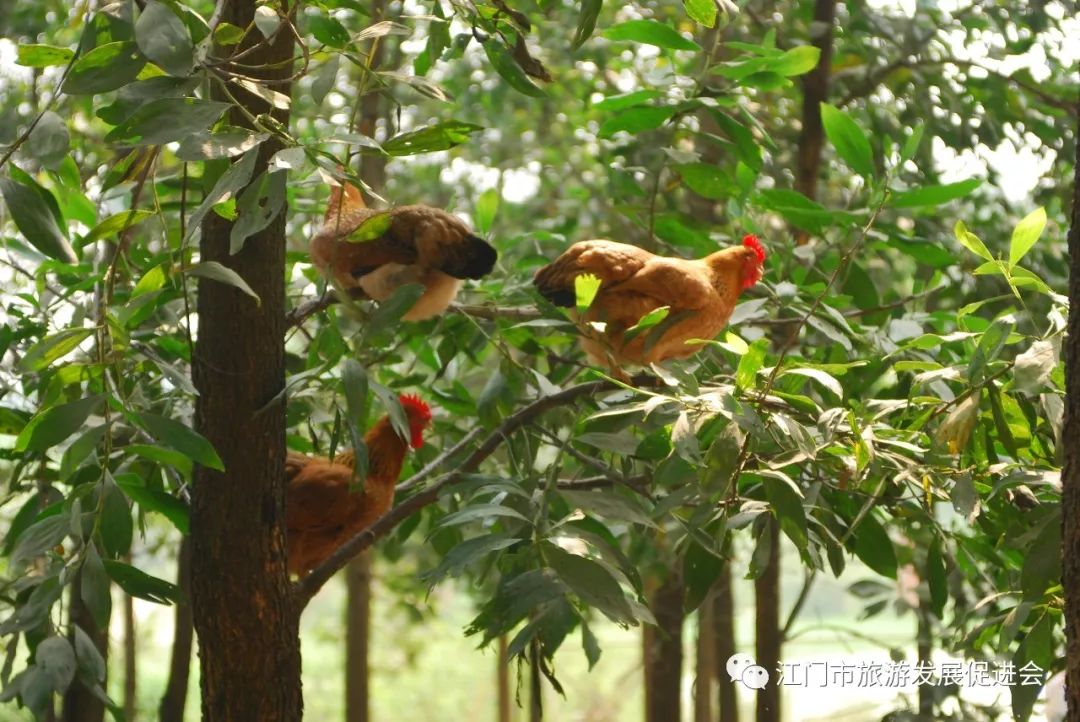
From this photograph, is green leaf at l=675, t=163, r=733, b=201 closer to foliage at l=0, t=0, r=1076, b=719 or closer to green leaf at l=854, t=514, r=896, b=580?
foliage at l=0, t=0, r=1076, b=719

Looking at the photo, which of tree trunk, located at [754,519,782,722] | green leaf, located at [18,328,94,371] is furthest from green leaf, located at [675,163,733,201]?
green leaf, located at [18,328,94,371]

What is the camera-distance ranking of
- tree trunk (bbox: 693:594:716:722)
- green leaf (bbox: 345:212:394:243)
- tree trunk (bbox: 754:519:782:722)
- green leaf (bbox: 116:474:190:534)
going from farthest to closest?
tree trunk (bbox: 693:594:716:722)
tree trunk (bbox: 754:519:782:722)
green leaf (bbox: 116:474:190:534)
green leaf (bbox: 345:212:394:243)

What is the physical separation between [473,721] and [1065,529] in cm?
350

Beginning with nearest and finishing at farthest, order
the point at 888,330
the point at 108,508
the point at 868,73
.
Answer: the point at 108,508
the point at 888,330
the point at 868,73

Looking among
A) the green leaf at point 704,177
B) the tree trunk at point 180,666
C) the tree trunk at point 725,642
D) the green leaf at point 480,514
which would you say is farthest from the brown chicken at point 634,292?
the tree trunk at point 725,642

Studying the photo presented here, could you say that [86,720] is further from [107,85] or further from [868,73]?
[868,73]

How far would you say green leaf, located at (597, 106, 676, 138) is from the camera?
1.33 metres

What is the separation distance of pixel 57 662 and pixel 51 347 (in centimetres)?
28

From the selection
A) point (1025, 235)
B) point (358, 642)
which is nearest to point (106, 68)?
point (1025, 235)

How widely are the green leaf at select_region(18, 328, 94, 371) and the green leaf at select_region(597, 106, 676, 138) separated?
0.70 meters

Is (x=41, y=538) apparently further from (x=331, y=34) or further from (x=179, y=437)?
(x=331, y=34)

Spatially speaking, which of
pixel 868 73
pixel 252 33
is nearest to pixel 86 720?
pixel 252 33

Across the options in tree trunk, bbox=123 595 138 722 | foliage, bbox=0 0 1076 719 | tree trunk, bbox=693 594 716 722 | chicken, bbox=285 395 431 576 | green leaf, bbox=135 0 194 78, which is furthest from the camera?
tree trunk, bbox=123 595 138 722

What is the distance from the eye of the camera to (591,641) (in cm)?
104
